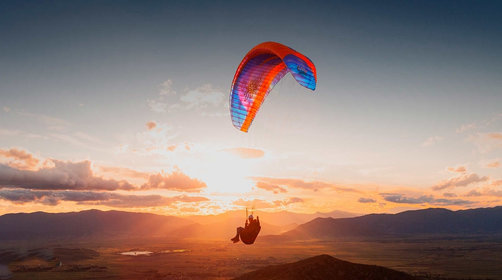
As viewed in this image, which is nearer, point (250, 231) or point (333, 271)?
point (250, 231)

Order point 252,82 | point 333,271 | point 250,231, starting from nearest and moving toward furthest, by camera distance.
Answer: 1. point 250,231
2. point 252,82
3. point 333,271

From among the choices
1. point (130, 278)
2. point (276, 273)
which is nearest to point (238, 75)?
point (276, 273)

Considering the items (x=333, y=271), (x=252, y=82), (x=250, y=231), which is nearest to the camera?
(x=250, y=231)

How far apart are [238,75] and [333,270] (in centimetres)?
2753

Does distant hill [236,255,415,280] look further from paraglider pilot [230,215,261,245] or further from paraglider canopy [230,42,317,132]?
paraglider canopy [230,42,317,132]

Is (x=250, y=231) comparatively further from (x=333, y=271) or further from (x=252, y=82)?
(x=333, y=271)

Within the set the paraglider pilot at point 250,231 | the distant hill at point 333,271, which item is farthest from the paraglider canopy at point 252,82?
the distant hill at point 333,271

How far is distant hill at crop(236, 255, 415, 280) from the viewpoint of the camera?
125 feet

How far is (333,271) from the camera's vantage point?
40.7 m

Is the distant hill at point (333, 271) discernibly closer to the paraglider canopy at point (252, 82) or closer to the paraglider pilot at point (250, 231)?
the paraglider pilot at point (250, 231)

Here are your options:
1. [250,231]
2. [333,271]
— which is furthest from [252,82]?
[333,271]

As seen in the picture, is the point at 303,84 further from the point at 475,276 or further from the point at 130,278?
the point at 475,276

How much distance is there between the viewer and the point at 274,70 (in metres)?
26.6

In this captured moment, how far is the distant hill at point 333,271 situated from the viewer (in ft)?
125
